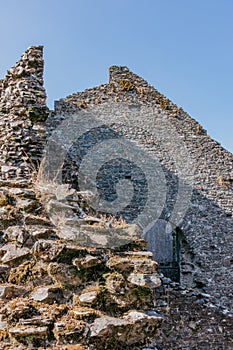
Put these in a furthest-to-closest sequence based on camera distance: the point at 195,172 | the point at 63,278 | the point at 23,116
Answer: the point at 195,172
the point at 23,116
the point at 63,278

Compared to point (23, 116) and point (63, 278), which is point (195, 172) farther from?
point (63, 278)

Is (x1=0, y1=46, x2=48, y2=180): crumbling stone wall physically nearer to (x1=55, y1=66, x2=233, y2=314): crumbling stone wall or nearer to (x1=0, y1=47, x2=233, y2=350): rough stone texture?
(x1=0, y1=47, x2=233, y2=350): rough stone texture

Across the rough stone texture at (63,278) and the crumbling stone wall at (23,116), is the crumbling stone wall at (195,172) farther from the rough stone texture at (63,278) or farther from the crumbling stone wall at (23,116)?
the crumbling stone wall at (23,116)

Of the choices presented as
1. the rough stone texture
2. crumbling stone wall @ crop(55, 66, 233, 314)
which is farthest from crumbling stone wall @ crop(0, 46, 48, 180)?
crumbling stone wall @ crop(55, 66, 233, 314)

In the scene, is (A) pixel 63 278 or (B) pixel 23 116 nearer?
(A) pixel 63 278

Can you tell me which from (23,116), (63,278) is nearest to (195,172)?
A: (23,116)

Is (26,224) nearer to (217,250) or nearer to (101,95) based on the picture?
(217,250)

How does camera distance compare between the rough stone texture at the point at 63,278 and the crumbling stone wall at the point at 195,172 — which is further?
the crumbling stone wall at the point at 195,172

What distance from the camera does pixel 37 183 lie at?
5875 millimetres

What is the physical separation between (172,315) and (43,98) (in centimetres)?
441

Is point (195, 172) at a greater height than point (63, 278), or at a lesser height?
greater

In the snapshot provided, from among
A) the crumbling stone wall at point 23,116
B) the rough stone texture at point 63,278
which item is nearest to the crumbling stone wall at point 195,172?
the rough stone texture at point 63,278

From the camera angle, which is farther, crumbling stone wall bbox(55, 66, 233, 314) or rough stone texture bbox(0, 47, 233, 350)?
crumbling stone wall bbox(55, 66, 233, 314)

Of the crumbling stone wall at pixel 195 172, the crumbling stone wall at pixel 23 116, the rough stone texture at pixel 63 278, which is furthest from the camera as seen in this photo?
the crumbling stone wall at pixel 195 172
